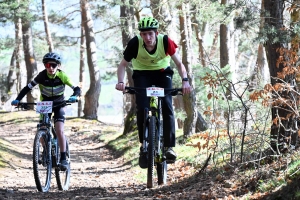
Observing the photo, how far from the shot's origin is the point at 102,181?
8789 millimetres

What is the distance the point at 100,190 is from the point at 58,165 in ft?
2.65

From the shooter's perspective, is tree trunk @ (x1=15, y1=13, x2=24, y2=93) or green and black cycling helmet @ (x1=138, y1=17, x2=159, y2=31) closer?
green and black cycling helmet @ (x1=138, y1=17, x2=159, y2=31)

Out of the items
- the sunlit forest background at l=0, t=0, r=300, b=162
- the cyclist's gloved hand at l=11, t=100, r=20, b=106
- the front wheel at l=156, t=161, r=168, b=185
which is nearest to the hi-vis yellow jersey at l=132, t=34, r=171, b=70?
the sunlit forest background at l=0, t=0, r=300, b=162

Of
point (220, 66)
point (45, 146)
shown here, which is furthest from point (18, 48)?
point (45, 146)

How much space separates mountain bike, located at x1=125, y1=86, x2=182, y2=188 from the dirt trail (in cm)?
48

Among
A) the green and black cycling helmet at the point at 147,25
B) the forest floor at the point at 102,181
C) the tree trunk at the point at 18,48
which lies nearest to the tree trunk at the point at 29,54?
the tree trunk at the point at 18,48

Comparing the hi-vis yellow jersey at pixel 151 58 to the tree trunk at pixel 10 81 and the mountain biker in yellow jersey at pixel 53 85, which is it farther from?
the tree trunk at pixel 10 81

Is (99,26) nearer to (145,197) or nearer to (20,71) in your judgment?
(20,71)

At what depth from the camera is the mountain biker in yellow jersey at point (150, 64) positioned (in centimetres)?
635

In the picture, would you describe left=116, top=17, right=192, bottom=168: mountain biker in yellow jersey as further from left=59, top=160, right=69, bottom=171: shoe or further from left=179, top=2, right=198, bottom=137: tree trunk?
left=179, top=2, right=198, bottom=137: tree trunk

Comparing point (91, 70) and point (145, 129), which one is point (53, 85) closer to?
point (145, 129)

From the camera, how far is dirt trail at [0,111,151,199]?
21.4ft

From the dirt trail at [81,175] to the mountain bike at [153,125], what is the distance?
0.48m

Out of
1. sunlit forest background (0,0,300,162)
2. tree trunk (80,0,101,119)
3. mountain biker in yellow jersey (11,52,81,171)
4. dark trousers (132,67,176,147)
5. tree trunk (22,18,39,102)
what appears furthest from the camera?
tree trunk (22,18,39,102)
